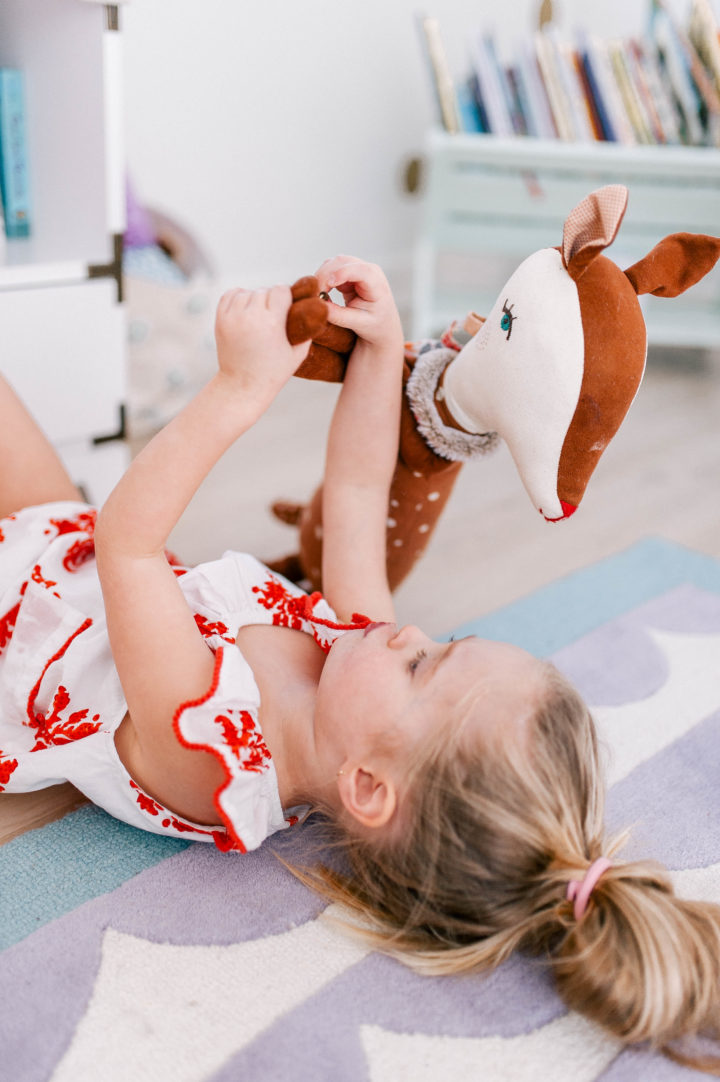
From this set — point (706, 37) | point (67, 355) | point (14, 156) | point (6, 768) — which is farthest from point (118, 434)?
point (706, 37)

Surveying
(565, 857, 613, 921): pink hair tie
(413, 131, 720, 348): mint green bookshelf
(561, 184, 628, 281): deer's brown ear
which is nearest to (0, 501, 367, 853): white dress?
(565, 857, 613, 921): pink hair tie

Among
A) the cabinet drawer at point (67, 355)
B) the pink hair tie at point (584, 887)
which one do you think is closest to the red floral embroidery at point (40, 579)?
the cabinet drawer at point (67, 355)

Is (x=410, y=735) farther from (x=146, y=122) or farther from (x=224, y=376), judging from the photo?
(x=146, y=122)

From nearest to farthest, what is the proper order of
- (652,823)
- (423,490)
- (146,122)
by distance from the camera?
(652,823) < (423,490) < (146,122)

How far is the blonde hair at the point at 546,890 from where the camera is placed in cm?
55

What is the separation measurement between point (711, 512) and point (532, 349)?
0.88 m

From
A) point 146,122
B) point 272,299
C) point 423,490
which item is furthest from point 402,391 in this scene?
point 146,122

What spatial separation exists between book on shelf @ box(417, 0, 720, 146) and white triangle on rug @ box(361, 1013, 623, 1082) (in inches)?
68.7

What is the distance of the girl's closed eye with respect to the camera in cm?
67

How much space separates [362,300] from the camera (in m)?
0.80

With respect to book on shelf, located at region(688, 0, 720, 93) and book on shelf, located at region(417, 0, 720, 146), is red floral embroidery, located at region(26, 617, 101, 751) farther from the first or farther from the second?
book on shelf, located at region(688, 0, 720, 93)

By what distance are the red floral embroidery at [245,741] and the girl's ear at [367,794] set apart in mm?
60

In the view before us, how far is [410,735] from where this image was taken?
2.06 ft

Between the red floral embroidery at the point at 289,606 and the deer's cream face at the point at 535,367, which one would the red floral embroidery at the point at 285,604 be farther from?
the deer's cream face at the point at 535,367
